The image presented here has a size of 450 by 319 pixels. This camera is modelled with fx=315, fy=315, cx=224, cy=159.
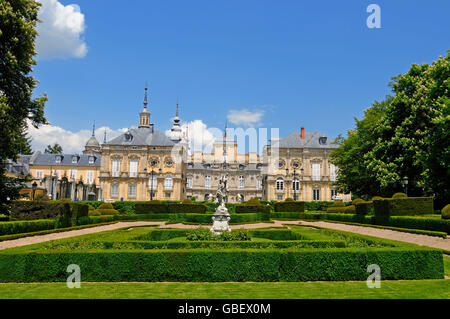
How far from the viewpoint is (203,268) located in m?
8.68

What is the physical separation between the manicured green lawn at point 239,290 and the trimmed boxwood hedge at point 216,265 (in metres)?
Result: 0.35

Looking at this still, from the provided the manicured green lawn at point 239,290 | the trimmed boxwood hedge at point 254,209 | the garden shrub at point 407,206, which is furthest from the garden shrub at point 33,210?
the garden shrub at point 407,206

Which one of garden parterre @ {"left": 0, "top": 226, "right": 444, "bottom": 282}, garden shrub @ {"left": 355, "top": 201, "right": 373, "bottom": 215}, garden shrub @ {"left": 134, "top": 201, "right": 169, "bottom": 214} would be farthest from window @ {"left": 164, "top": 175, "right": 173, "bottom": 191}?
garden parterre @ {"left": 0, "top": 226, "right": 444, "bottom": 282}

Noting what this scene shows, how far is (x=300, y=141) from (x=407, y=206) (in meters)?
42.2

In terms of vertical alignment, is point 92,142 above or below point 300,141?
above

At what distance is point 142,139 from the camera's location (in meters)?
64.6

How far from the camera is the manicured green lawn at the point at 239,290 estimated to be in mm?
7129

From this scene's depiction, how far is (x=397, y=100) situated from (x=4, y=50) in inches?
1136

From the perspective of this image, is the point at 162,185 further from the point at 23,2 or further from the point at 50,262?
the point at 50,262

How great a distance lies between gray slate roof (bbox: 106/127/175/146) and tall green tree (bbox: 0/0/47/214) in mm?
44091

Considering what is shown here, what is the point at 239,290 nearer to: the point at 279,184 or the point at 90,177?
the point at 279,184

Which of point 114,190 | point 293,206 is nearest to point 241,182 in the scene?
point 114,190

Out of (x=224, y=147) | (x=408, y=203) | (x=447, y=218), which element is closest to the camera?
(x=447, y=218)

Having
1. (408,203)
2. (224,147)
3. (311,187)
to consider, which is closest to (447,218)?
(408,203)
